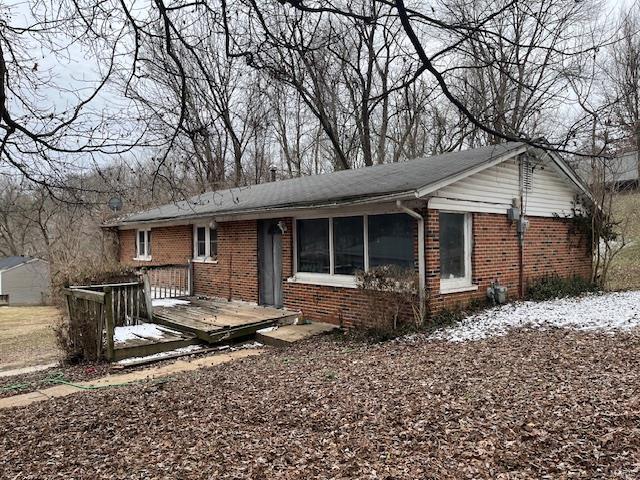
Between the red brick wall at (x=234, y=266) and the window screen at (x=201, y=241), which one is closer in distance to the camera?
the red brick wall at (x=234, y=266)

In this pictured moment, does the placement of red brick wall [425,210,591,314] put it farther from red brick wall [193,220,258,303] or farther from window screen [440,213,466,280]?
red brick wall [193,220,258,303]

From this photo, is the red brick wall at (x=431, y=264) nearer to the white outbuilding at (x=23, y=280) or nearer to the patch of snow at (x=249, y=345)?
the patch of snow at (x=249, y=345)

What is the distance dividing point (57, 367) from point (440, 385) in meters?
6.81

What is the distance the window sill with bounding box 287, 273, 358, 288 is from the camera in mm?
9883

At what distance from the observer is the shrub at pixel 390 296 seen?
863cm

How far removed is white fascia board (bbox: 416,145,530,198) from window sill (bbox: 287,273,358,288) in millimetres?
2400

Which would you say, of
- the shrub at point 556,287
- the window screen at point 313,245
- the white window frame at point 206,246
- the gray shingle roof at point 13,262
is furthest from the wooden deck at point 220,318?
the gray shingle roof at point 13,262

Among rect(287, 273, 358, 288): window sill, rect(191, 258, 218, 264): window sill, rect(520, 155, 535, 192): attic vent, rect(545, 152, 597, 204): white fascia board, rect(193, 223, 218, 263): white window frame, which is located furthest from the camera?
rect(193, 223, 218, 263): white window frame

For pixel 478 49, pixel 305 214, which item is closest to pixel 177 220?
pixel 305 214

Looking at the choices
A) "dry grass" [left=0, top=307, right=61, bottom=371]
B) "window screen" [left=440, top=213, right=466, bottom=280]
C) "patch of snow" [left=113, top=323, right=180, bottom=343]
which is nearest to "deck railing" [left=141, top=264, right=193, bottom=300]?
"dry grass" [left=0, top=307, right=61, bottom=371]

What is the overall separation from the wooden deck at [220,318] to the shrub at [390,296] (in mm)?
2379

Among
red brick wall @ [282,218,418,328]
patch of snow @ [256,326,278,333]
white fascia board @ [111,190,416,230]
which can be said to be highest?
white fascia board @ [111,190,416,230]

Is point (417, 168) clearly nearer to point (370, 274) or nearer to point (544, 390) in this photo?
point (370, 274)

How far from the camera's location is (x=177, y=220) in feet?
48.5
